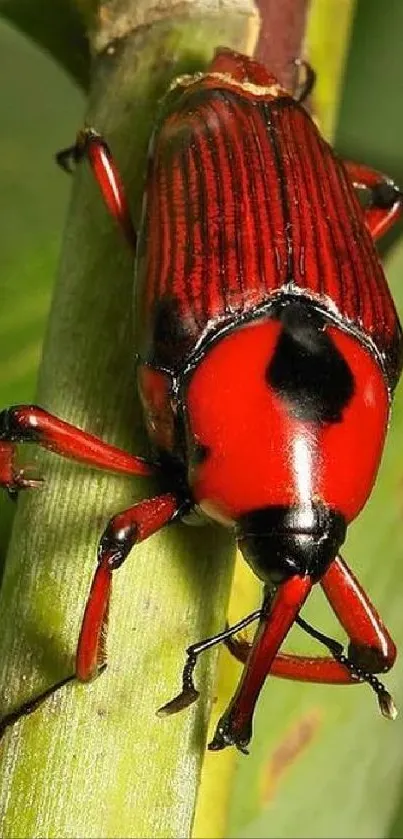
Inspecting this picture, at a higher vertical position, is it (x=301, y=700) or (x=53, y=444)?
(x=53, y=444)

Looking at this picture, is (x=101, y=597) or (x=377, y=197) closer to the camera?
(x=101, y=597)

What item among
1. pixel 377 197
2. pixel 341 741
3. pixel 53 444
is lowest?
pixel 341 741

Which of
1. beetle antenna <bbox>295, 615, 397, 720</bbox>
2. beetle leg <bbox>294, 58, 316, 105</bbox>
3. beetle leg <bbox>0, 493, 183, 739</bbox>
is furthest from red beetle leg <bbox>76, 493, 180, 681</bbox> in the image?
beetle leg <bbox>294, 58, 316, 105</bbox>

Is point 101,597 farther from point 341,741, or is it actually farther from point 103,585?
point 341,741

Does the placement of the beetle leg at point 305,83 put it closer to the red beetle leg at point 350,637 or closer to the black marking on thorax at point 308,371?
the black marking on thorax at point 308,371

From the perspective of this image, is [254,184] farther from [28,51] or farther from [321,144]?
[28,51]

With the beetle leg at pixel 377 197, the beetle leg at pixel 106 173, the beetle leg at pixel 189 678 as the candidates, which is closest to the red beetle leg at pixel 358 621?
the beetle leg at pixel 189 678

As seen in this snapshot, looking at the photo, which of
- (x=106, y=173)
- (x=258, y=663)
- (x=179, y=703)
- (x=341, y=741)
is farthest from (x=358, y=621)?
(x=106, y=173)
